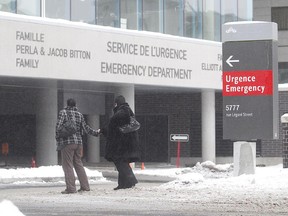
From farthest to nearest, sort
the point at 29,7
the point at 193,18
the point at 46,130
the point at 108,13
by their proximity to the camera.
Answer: the point at 193,18 < the point at 46,130 < the point at 108,13 < the point at 29,7

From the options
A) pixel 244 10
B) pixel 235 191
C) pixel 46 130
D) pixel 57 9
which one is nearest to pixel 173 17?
pixel 244 10

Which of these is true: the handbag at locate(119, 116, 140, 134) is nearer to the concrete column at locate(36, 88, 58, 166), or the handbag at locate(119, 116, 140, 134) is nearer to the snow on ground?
the snow on ground

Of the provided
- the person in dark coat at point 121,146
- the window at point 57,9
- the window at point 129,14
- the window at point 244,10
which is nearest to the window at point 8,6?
the window at point 57,9

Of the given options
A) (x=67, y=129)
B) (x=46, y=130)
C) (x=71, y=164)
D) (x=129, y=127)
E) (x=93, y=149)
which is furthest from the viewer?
(x=93, y=149)

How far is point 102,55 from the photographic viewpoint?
3192cm

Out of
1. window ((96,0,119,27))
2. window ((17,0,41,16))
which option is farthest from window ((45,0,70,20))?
window ((96,0,119,27))

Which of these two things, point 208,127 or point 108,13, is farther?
point 208,127

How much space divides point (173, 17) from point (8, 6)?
27.7 ft

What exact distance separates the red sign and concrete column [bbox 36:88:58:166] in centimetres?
1350

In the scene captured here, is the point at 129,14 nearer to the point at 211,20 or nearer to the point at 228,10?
the point at 211,20

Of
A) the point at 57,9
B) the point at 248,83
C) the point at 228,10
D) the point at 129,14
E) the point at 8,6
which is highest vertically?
the point at 228,10

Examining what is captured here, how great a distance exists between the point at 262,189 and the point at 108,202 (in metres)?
3.16

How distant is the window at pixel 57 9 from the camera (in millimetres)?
30587

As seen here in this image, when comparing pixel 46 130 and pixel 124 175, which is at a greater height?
pixel 46 130
